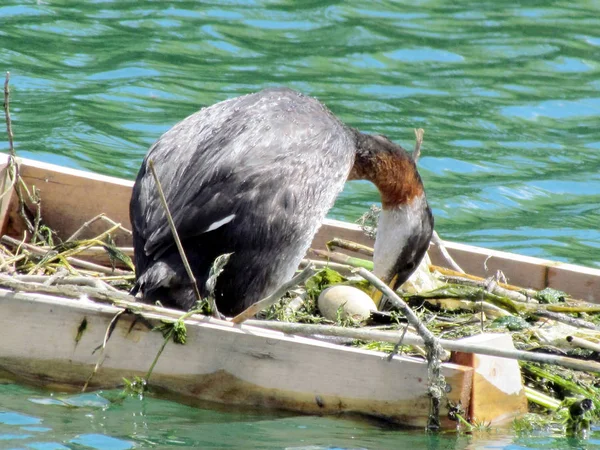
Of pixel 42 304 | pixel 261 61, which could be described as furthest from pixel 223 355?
pixel 261 61

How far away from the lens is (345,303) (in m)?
5.29

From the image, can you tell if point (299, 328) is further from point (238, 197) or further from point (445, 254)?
point (445, 254)

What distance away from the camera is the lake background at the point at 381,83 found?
932cm

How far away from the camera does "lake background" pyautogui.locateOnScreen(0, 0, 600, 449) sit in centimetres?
932

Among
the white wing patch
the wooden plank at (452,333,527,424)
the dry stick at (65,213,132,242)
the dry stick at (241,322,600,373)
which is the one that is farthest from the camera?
the dry stick at (65,213,132,242)

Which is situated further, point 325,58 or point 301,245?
point 325,58

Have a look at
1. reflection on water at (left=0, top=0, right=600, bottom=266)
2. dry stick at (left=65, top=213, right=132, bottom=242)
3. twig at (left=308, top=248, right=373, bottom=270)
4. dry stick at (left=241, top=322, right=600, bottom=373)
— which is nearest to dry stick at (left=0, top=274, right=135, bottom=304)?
dry stick at (left=241, top=322, right=600, bottom=373)

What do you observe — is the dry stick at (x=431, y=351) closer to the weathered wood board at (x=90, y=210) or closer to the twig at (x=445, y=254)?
the twig at (x=445, y=254)

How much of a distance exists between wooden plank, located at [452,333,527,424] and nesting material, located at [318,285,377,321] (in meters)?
1.01

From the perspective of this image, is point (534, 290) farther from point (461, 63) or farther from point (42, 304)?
point (461, 63)

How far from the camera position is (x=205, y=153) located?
205 inches

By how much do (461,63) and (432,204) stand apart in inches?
136

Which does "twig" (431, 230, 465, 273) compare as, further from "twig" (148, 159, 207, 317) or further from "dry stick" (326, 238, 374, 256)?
"twig" (148, 159, 207, 317)

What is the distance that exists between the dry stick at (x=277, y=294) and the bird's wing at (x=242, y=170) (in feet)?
2.53
